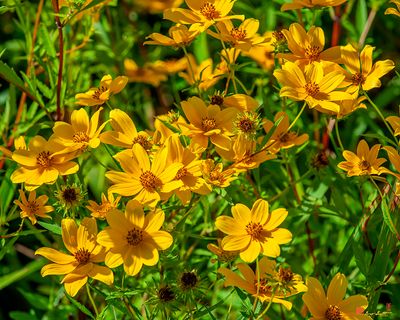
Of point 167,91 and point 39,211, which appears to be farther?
point 167,91

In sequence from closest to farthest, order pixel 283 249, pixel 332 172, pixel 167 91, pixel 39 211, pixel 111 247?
pixel 111 247
pixel 39 211
pixel 283 249
pixel 332 172
pixel 167 91

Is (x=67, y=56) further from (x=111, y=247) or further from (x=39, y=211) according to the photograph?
(x=111, y=247)

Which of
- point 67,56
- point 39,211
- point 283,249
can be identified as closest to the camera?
point 39,211

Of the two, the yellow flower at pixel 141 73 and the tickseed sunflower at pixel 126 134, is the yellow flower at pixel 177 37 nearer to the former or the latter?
the tickseed sunflower at pixel 126 134

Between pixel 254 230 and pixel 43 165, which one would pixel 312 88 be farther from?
pixel 43 165

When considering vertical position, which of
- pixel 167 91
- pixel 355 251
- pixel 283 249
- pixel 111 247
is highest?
pixel 111 247

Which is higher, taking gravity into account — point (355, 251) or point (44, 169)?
point (44, 169)

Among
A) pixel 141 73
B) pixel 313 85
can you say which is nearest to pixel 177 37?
pixel 313 85

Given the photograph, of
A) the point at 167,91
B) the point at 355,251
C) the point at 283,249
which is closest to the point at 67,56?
the point at 167,91
